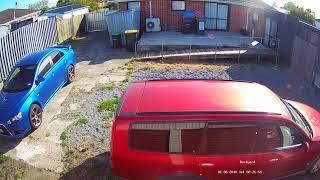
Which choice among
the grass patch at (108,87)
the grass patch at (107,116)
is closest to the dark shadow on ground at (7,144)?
the grass patch at (107,116)

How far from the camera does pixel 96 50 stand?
66.7 ft

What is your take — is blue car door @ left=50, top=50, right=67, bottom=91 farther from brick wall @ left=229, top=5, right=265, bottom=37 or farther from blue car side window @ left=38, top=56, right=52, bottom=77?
A: brick wall @ left=229, top=5, right=265, bottom=37

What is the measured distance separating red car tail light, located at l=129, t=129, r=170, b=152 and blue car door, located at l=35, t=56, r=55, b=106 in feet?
18.3

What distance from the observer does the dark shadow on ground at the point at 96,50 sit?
18.6m

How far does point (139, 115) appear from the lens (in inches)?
275

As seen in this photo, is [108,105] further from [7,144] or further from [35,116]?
[7,144]

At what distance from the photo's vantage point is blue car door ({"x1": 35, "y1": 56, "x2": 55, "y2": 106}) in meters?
11.7

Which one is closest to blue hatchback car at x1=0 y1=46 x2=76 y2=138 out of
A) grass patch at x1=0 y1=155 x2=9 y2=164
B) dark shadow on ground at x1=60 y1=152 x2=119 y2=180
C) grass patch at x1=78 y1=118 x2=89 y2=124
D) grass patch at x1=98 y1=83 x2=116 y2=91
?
grass patch at x1=0 y1=155 x2=9 y2=164

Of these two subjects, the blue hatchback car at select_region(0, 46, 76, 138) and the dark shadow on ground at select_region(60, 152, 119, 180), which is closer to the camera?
the dark shadow on ground at select_region(60, 152, 119, 180)

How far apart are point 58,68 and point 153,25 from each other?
33.1ft

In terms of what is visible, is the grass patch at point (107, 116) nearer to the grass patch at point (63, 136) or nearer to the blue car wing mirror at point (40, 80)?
the grass patch at point (63, 136)

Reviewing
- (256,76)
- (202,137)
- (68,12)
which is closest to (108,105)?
(202,137)

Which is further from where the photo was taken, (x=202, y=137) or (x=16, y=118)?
(x=16, y=118)

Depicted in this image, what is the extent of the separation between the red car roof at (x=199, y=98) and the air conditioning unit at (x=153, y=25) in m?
14.3
